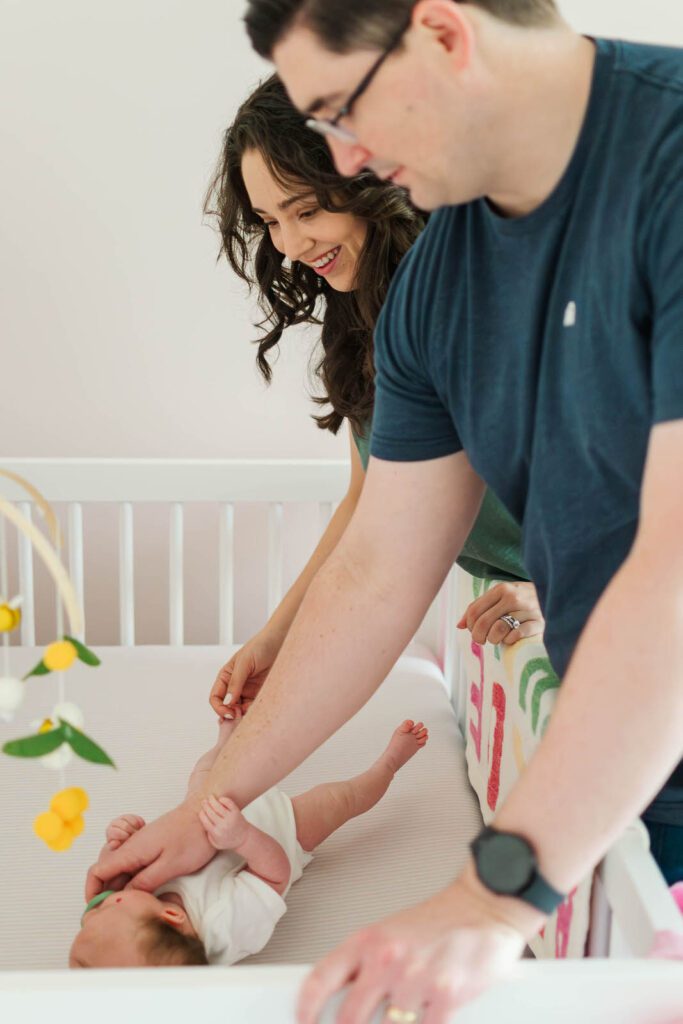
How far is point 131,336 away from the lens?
2.15 meters

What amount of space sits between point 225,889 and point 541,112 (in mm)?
839

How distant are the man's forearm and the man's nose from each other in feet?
1.07

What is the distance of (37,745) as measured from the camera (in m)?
0.58

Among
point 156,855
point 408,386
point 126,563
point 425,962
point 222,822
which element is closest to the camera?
point 425,962

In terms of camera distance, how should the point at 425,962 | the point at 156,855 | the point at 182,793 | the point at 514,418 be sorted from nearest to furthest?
the point at 425,962 → the point at 514,418 → the point at 156,855 → the point at 182,793

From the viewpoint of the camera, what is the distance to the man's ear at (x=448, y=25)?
0.64 meters

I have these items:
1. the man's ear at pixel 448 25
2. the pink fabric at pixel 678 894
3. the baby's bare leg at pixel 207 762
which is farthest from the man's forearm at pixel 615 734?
the baby's bare leg at pixel 207 762

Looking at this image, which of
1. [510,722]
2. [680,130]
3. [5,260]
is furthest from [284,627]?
[5,260]

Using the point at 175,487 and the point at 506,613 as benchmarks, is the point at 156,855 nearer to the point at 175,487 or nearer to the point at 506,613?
the point at 506,613

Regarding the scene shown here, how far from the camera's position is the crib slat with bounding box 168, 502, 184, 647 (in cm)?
186

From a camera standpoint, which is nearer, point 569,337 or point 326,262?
point 569,337

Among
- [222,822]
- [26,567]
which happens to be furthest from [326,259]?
[26,567]

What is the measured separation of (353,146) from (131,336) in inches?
58.9

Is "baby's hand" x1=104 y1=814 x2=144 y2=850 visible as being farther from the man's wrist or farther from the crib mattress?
the man's wrist
